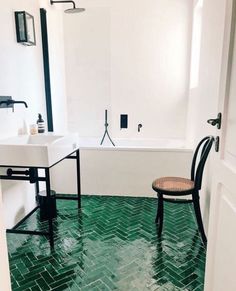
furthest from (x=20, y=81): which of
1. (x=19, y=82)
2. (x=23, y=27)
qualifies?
(x=23, y=27)

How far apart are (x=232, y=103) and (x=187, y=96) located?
2943mm

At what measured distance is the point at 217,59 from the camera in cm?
195

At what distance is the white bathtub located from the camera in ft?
9.85

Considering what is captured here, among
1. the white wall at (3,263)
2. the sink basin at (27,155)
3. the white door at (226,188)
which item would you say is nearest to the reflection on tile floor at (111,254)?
the white door at (226,188)

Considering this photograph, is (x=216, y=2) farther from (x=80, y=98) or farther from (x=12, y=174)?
(x=80, y=98)

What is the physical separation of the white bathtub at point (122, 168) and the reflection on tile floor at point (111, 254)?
15.4 inches

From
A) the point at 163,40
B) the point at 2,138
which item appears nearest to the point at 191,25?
the point at 163,40

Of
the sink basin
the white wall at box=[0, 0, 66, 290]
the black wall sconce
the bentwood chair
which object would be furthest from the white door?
the black wall sconce

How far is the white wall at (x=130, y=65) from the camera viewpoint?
3.77 metres

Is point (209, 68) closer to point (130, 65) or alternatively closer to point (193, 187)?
point (193, 187)

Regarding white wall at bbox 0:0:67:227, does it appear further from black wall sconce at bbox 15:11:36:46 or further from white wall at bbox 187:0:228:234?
white wall at bbox 187:0:228:234

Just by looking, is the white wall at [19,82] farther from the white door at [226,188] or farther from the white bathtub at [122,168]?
the white door at [226,188]

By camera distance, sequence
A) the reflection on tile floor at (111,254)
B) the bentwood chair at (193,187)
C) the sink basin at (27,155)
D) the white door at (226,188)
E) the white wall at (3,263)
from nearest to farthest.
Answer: the white wall at (3,263) < the white door at (226,188) < the reflection on tile floor at (111,254) < the sink basin at (27,155) < the bentwood chair at (193,187)

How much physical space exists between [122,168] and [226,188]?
6.52 feet
